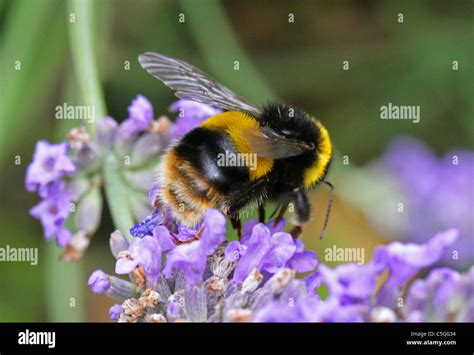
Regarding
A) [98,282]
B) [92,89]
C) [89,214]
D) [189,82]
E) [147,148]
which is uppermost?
[92,89]

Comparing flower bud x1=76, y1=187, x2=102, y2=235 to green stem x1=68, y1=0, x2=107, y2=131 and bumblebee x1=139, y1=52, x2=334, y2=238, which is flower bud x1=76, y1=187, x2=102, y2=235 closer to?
green stem x1=68, y1=0, x2=107, y2=131

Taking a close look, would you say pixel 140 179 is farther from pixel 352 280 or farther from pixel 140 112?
pixel 352 280

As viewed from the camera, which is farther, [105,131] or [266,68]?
[266,68]

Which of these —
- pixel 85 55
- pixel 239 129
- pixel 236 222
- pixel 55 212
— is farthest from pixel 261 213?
pixel 85 55

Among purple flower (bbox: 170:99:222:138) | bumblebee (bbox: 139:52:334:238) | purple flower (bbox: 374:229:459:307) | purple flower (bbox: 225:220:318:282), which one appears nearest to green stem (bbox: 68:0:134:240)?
purple flower (bbox: 170:99:222:138)

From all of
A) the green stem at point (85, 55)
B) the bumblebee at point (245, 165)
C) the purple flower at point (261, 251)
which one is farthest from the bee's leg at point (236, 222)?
the green stem at point (85, 55)

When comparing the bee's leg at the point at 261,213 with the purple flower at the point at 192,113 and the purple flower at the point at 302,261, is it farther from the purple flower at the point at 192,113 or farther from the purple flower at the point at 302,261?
the purple flower at the point at 192,113

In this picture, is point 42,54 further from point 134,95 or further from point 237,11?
point 237,11
